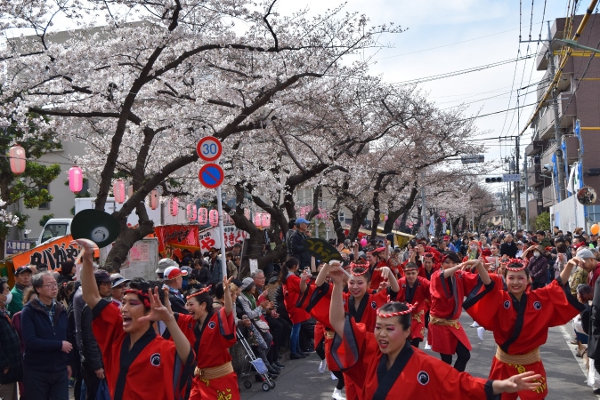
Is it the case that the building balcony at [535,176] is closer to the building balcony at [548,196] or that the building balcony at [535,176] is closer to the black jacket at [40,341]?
the building balcony at [548,196]

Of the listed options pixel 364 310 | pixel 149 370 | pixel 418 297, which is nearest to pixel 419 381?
pixel 149 370

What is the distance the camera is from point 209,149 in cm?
866

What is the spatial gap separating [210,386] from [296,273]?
515cm

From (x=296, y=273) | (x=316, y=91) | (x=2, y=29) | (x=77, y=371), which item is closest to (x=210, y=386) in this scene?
(x=77, y=371)

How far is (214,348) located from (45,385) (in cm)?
180

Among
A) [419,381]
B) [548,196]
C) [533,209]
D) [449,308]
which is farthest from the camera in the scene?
[533,209]

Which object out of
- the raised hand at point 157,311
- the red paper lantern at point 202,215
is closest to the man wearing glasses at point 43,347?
the raised hand at point 157,311

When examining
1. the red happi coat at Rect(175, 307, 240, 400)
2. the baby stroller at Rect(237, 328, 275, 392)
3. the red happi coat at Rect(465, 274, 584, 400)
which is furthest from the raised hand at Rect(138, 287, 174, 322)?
the baby stroller at Rect(237, 328, 275, 392)

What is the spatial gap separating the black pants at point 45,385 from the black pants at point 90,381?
32 cm

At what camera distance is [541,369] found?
6.06m

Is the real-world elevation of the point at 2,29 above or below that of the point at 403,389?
above

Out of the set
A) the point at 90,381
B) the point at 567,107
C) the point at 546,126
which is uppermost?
the point at 546,126

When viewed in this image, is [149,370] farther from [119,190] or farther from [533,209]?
[533,209]

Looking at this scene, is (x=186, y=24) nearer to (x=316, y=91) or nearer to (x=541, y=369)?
(x=316, y=91)
